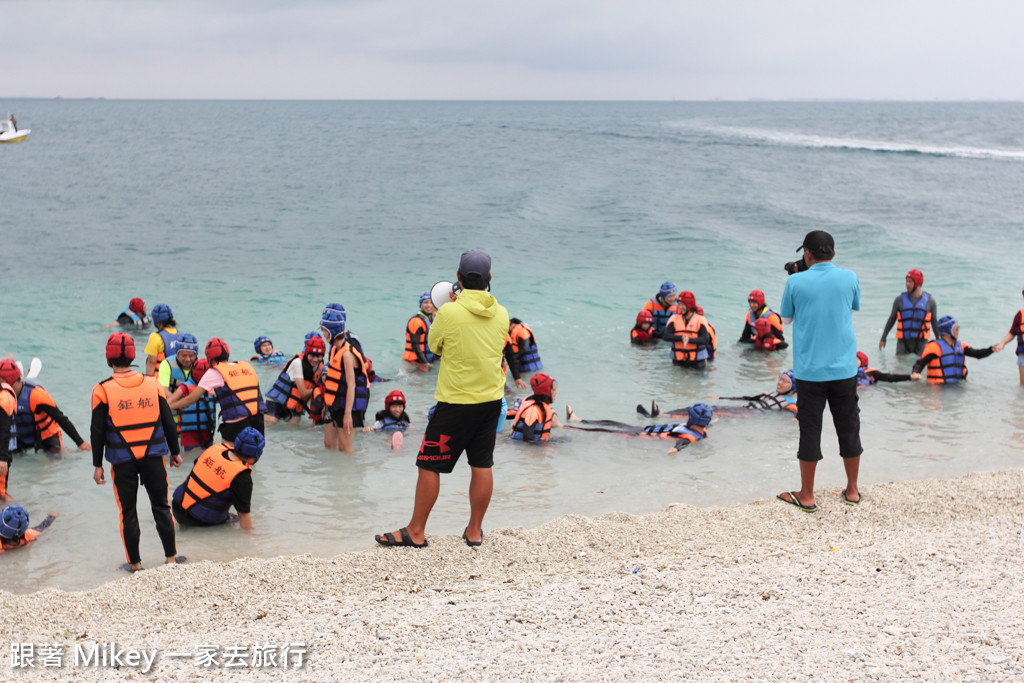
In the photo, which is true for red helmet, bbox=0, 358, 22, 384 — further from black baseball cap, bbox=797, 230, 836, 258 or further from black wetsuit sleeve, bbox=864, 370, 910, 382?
black wetsuit sleeve, bbox=864, 370, 910, 382

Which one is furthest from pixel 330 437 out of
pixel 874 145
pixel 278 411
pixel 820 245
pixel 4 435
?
pixel 874 145

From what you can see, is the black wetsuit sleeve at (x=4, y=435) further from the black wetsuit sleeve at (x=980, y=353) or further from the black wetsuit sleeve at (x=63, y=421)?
the black wetsuit sleeve at (x=980, y=353)

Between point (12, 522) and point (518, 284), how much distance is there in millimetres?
16731

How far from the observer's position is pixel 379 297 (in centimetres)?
2114

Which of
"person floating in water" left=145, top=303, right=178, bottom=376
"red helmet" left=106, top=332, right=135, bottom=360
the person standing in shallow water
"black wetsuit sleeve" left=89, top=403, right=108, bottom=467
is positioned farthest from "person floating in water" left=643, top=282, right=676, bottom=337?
"black wetsuit sleeve" left=89, top=403, right=108, bottom=467

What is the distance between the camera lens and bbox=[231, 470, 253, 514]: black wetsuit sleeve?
23.0 ft

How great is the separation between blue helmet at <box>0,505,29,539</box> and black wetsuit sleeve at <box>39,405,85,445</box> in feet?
4.73

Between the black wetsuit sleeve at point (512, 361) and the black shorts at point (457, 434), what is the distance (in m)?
5.96

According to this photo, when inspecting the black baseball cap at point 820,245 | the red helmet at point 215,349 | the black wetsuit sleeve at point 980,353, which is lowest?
the black wetsuit sleeve at point 980,353

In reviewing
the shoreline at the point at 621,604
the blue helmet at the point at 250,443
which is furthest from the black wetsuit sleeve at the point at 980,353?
the blue helmet at the point at 250,443

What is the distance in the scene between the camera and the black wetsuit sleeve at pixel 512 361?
462 inches

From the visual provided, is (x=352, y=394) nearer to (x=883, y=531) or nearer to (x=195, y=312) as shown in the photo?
(x=883, y=531)

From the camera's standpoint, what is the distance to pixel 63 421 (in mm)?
8305

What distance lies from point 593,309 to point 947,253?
13.7m
